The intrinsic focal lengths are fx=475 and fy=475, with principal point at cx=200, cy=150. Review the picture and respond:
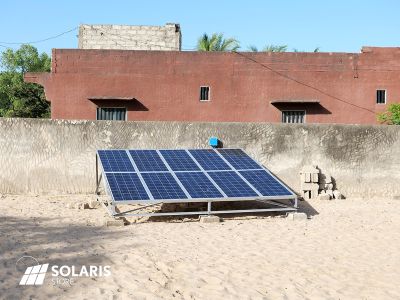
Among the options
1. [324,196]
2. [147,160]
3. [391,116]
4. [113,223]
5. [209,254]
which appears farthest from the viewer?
[391,116]

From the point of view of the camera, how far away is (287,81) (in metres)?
21.2

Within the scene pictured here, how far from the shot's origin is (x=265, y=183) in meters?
9.74

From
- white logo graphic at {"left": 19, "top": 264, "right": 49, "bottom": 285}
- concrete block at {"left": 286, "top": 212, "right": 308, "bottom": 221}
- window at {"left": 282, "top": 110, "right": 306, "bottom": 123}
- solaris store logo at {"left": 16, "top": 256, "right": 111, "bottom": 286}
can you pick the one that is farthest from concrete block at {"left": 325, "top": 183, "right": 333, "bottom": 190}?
window at {"left": 282, "top": 110, "right": 306, "bottom": 123}

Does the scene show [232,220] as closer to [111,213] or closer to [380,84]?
[111,213]

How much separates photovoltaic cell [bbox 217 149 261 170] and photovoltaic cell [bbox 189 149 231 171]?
0.20m

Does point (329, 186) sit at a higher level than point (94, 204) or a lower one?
higher

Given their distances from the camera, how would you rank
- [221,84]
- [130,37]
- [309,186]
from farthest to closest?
[130,37]
[221,84]
[309,186]

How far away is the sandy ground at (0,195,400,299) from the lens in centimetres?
542

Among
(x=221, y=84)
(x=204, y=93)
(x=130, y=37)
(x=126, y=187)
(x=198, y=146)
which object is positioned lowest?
(x=126, y=187)

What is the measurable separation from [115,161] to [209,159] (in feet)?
6.82

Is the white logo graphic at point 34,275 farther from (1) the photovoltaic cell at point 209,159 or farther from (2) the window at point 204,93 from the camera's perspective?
(2) the window at point 204,93

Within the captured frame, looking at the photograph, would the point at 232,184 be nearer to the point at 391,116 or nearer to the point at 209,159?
the point at 209,159

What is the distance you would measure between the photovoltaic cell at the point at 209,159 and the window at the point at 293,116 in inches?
432

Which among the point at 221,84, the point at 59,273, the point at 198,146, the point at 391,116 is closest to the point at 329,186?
the point at 198,146
